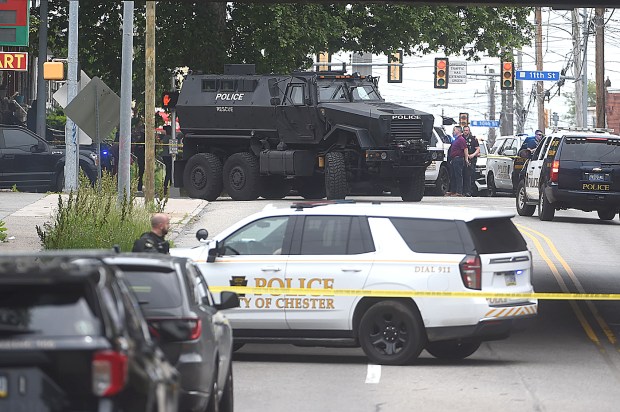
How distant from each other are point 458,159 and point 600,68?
16401 millimetres

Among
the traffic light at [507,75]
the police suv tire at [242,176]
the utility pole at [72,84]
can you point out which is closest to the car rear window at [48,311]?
the utility pole at [72,84]

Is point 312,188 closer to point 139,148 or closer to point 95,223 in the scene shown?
point 139,148

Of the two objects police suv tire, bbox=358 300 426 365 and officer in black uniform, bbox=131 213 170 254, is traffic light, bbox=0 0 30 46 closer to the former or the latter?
officer in black uniform, bbox=131 213 170 254

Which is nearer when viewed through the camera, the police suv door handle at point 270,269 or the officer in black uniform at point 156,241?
the officer in black uniform at point 156,241

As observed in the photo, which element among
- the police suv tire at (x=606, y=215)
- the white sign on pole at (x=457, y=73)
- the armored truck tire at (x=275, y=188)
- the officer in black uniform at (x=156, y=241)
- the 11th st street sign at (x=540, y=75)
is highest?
the white sign on pole at (x=457, y=73)

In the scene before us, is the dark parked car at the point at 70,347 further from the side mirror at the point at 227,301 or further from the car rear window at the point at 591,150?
the car rear window at the point at 591,150

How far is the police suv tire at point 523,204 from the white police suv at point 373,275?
16.2 metres

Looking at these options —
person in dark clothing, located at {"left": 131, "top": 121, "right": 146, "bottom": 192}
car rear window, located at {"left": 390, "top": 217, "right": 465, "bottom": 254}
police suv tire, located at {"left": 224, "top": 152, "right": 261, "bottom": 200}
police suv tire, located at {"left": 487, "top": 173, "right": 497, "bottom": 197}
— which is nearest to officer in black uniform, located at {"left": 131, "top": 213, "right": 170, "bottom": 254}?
car rear window, located at {"left": 390, "top": 217, "right": 465, "bottom": 254}

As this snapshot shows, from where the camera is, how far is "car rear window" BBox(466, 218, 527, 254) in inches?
582

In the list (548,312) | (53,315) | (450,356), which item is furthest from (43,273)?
(548,312)

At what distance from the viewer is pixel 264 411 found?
12.2 m

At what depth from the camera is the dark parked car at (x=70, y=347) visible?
6.74 meters

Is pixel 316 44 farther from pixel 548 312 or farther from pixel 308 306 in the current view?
pixel 308 306

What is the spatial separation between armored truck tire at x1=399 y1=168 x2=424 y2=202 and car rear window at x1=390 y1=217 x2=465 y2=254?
1750 centimetres
